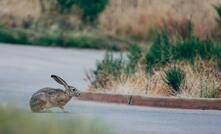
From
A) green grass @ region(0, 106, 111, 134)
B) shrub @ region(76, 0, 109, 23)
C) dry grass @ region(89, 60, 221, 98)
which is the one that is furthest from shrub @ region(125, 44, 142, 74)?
shrub @ region(76, 0, 109, 23)

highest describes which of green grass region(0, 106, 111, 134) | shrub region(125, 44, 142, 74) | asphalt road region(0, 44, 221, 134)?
shrub region(125, 44, 142, 74)

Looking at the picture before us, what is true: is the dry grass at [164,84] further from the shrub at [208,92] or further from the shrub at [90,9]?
the shrub at [90,9]

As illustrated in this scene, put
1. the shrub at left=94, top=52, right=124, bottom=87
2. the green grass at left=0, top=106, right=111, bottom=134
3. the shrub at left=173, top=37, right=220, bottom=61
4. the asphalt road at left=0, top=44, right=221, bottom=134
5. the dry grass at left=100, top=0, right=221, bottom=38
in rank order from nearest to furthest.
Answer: the green grass at left=0, top=106, right=111, bottom=134
the asphalt road at left=0, top=44, right=221, bottom=134
the shrub at left=94, top=52, right=124, bottom=87
the shrub at left=173, top=37, right=220, bottom=61
the dry grass at left=100, top=0, right=221, bottom=38

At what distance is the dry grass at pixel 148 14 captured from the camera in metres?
34.4

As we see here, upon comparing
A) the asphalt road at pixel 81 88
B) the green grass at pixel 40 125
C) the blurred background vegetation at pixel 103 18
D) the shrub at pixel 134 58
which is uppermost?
the blurred background vegetation at pixel 103 18

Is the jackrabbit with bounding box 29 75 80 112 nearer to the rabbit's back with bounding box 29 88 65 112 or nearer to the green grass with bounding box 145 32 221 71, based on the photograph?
the rabbit's back with bounding box 29 88 65 112

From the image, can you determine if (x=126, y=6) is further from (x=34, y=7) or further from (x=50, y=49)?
(x=50, y=49)

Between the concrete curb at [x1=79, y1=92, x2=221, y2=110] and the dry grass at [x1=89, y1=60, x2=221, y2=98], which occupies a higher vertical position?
the dry grass at [x1=89, y1=60, x2=221, y2=98]

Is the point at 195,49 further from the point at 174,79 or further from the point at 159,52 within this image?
the point at 174,79

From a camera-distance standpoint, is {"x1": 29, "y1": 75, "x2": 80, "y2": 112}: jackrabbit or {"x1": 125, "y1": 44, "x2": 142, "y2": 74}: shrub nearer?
{"x1": 29, "y1": 75, "x2": 80, "y2": 112}: jackrabbit

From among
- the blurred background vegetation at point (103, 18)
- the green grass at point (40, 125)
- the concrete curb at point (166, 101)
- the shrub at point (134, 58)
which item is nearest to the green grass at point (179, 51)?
the shrub at point (134, 58)

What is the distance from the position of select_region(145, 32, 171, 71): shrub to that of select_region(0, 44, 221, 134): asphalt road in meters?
1.29

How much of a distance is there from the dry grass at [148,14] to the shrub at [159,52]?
48.2ft

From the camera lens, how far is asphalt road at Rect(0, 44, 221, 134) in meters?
12.4
